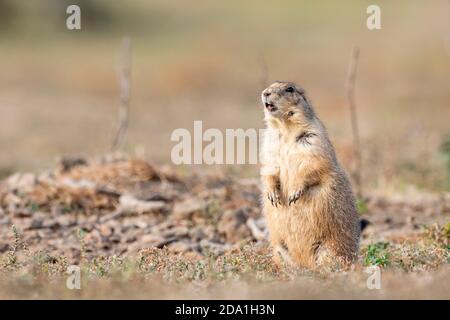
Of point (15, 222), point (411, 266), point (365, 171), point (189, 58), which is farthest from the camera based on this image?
point (189, 58)

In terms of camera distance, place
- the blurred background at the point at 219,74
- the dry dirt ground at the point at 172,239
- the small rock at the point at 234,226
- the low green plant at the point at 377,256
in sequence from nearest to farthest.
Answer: the dry dirt ground at the point at 172,239 → the low green plant at the point at 377,256 → the small rock at the point at 234,226 → the blurred background at the point at 219,74

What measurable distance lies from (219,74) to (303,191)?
23428 millimetres

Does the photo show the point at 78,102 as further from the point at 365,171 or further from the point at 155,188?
the point at 155,188

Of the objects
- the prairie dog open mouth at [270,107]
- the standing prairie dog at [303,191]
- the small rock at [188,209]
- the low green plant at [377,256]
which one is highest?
the prairie dog open mouth at [270,107]

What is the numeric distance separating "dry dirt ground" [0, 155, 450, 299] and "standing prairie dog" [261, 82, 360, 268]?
254 mm

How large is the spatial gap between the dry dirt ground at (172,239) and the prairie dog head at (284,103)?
43.2 inches

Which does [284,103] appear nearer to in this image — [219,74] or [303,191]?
[303,191]

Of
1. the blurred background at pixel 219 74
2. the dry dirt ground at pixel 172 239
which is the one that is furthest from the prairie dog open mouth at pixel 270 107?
the blurred background at pixel 219 74

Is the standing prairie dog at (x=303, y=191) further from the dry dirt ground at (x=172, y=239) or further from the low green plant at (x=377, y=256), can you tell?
the dry dirt ground at (x=172, y=239)

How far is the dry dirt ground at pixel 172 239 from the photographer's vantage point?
5.41 m

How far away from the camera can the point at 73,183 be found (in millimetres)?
9977

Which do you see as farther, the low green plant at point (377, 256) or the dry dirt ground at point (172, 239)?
the low green plant at point (377, 256)

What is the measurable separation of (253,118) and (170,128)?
248cm
